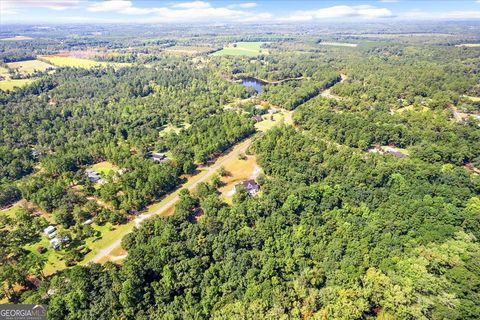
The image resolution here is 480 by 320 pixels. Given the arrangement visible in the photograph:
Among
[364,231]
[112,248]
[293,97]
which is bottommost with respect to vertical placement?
[112,248]

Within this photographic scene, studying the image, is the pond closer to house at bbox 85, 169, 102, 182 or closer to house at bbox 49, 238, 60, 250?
house at bbox 85, 169, 102, 182

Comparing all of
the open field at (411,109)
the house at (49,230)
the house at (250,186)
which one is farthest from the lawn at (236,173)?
the open field at (411,109)

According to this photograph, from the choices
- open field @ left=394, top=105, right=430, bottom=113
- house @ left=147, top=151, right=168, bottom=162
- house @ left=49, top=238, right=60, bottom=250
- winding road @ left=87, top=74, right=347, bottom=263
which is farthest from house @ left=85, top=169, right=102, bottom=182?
open field @ left=394, top=105, right=430, bottom=113

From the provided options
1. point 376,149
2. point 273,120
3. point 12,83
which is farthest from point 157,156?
point 12,83

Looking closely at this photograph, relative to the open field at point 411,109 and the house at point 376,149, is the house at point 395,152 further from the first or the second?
the open field at point 411,109

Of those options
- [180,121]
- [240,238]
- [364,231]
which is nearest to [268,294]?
[240,238]

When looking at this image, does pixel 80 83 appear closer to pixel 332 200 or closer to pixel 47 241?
pixel 47 241

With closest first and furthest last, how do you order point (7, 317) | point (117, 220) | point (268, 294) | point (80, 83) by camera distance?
point (7, 317) → point (268, 294) → point (117, 220) → point (80, 83)
